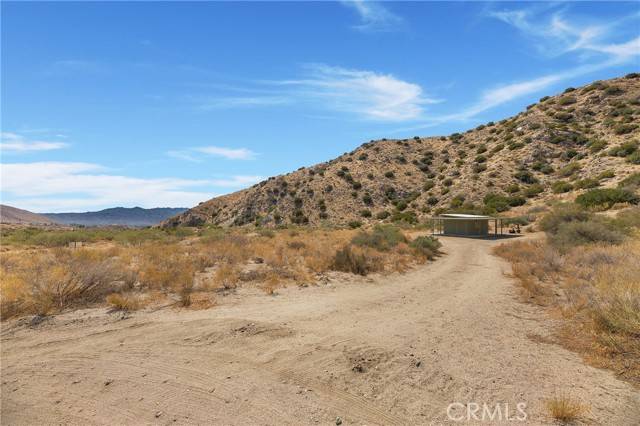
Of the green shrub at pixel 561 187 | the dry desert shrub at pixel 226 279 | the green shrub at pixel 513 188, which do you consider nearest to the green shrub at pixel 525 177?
the green shrub at pixel 513 188

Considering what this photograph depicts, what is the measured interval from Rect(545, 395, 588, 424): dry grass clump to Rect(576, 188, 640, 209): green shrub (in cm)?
3507

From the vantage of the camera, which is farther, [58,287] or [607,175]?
[607,175]

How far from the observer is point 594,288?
32.6 feet

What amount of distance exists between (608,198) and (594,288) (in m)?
30.0

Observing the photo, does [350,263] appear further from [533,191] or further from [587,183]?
[533,191]

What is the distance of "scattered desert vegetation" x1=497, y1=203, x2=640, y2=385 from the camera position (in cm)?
679

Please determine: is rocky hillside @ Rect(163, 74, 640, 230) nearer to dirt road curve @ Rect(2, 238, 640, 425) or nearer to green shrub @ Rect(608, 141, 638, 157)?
green shrub @ Rect(608, 141, 638, 157)

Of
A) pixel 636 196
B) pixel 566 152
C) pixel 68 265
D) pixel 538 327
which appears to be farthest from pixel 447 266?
pixel 566 152

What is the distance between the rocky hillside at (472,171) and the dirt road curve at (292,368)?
141 ft

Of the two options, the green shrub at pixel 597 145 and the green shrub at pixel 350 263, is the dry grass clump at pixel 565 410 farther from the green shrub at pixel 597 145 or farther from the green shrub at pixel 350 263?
→ the green shrub at pixel 597 145

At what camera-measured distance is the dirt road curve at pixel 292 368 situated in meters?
5.13

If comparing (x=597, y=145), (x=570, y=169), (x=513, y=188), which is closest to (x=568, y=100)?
(x=597, y=145)

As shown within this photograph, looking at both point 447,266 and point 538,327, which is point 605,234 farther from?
point 538,327

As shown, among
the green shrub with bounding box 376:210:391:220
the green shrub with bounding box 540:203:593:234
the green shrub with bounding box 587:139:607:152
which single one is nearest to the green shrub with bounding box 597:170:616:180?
the green shrub with bounding box 587:139:607:152
